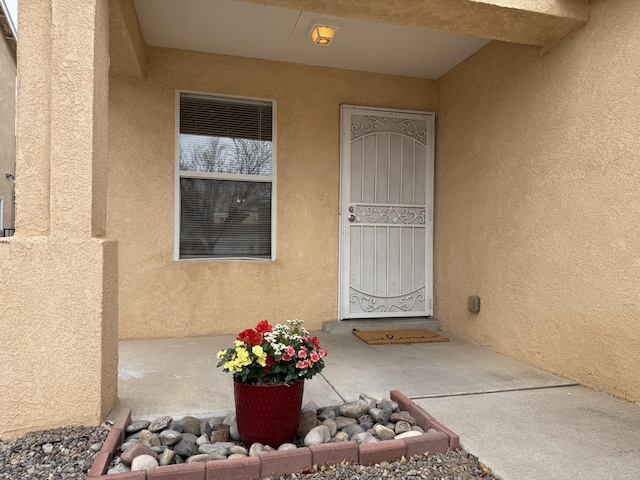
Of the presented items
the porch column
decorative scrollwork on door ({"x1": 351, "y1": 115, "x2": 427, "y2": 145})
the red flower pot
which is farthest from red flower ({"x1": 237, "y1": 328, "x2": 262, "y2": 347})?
decorative scrollwork on door ({"x1": 351, "y1": 115, "x2": 427, "y2": 145})

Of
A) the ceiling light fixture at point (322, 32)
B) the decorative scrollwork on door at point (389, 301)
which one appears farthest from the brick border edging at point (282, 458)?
the ceiling light fixture at point (322, 32)

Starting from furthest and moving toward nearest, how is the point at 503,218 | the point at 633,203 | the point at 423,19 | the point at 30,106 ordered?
the point at 503,218 < the point at 423,19 < the point at 633,203 < the point at 30,106

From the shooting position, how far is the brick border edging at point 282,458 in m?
1.53

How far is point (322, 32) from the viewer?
Result: 325 centimetres

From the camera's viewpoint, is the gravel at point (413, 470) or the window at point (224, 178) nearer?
the gravel at point (413, 470)

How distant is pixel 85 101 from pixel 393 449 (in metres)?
2.12

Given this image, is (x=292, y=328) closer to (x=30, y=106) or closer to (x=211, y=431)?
(x=211, y=431)

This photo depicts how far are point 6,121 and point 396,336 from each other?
10937 millimetres

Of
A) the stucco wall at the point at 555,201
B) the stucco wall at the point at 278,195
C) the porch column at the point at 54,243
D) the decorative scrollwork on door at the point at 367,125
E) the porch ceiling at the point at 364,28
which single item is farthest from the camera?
the decorative scrollwork on door at the point at 367,125

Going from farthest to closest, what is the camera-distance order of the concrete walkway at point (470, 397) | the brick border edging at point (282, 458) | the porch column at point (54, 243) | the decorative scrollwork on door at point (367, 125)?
the decorative scrollwork on door at point (367, 125) < the porch column at point (54, 243) < the concrete walkway at point (470, 397) < the brick border edging at point (282, 458)

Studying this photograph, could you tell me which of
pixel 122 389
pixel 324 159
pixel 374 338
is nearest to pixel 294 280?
pixel 374 338

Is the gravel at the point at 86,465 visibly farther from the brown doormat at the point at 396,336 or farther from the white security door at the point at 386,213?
the white security door at the point at 386,213

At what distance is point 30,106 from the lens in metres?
1.88

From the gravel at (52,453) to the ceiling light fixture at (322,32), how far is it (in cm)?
307
